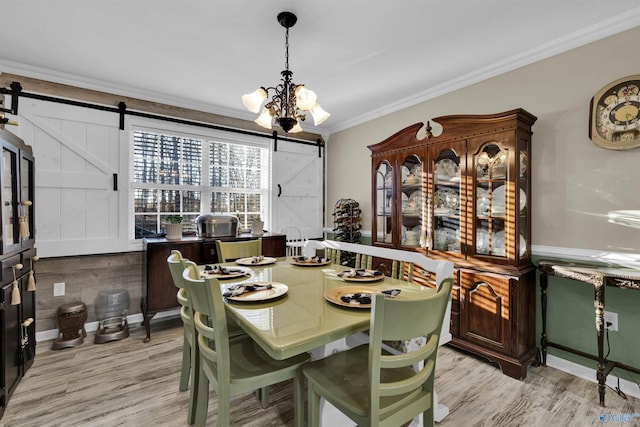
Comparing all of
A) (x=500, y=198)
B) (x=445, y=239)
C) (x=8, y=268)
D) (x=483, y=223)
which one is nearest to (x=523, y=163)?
(x=500, y=198)

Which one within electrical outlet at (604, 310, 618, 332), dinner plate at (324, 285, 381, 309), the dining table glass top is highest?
dinner plate at (324, 285, 381, 309)

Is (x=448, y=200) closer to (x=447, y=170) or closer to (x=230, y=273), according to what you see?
(x=447, y=170)

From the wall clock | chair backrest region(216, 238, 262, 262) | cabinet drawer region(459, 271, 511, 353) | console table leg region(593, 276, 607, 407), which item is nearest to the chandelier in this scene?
chair backrest region(216, 238, 262, 262)

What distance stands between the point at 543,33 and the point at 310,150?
121 inches

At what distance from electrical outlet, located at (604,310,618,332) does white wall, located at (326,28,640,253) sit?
0.46 meters

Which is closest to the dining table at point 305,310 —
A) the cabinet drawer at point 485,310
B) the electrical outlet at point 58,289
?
the cabinet drawer at point 485,310

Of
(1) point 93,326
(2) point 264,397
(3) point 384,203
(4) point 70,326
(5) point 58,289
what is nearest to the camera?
(2) point 264,397

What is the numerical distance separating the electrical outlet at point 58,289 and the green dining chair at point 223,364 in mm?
2276

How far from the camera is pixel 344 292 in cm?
158

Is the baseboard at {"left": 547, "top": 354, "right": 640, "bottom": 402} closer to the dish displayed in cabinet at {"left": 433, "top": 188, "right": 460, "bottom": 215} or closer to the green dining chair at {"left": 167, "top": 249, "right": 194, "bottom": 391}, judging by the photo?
the dish displayed in cabinet at {"left": 433, "top": 188, "right": 460, "bottom": 215}

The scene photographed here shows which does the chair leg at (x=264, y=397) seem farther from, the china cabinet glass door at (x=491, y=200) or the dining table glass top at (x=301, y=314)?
the china cabinet glass door at (x=491, y=200)

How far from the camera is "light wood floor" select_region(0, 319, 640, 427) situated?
179 centimetres

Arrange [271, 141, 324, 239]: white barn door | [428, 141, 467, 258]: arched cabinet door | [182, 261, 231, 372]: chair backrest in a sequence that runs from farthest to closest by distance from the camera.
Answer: [271, 141, 324, 239]: white barn door, [428, 141, 467, 258]: arched cabinet door, [182, 261, 231, 372]: chair backrest

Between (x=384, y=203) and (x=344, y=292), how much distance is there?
6.39 feet
